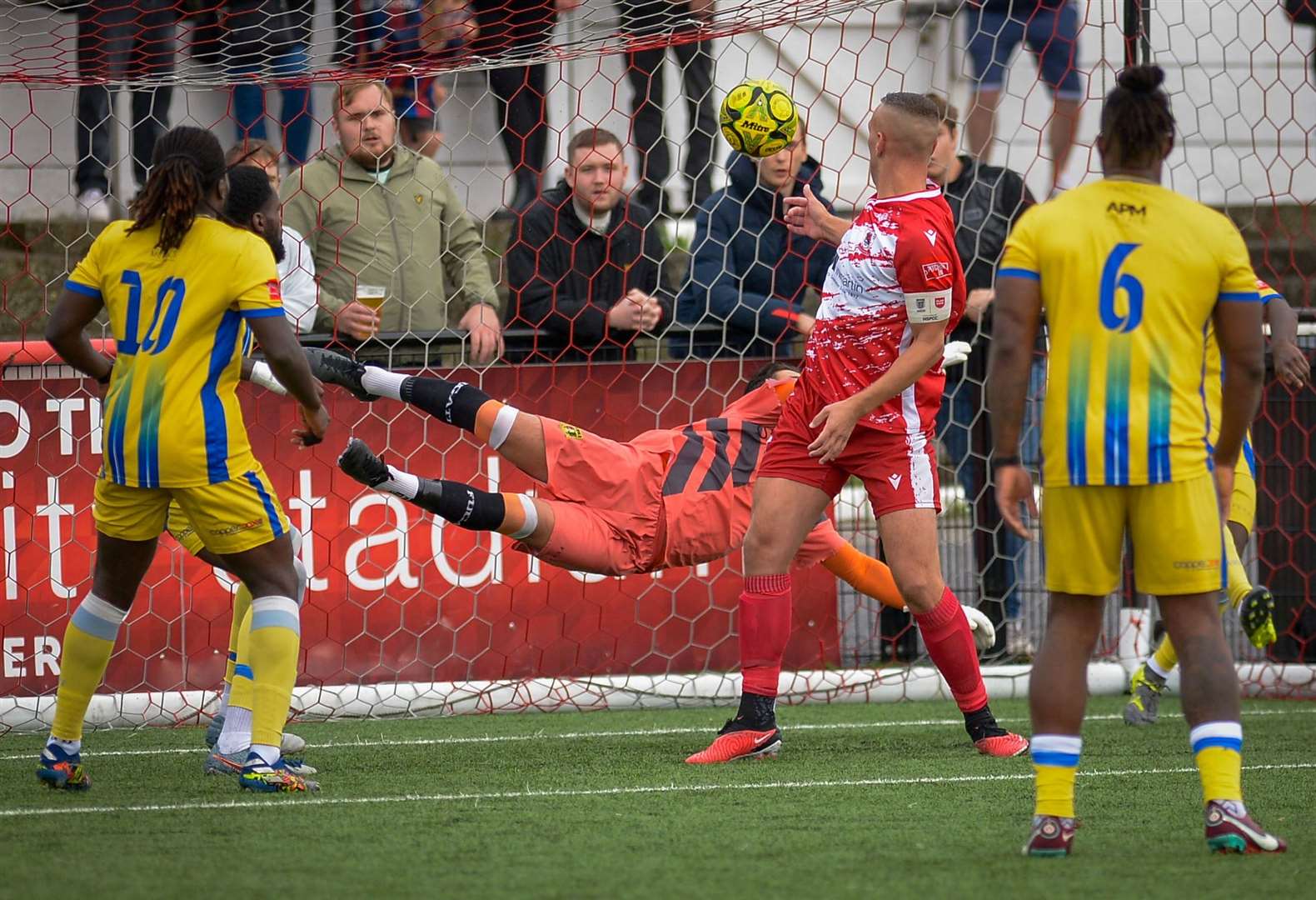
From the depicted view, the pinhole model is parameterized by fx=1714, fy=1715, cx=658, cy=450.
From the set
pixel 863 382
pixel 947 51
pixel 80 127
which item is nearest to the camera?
pixel 863 382

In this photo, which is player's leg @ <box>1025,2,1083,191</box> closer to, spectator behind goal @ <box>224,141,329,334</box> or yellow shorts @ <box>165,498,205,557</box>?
spectator behind goal @ <box>224,141,329,334</box>

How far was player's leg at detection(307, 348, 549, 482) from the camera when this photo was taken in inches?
242

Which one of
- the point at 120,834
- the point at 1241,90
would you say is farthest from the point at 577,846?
the point at 1241,90

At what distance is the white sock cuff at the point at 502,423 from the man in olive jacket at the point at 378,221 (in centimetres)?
126

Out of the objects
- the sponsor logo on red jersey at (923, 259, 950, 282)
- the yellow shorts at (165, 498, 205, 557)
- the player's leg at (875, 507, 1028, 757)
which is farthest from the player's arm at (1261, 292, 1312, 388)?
the yellow shorts at (165, 498, 205, 557)

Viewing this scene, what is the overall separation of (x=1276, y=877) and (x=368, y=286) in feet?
16.5

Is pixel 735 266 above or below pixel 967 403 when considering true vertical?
above

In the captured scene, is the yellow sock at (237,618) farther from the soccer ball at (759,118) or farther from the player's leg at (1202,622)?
the player's leg at (1202,622)

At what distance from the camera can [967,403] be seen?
306 inches

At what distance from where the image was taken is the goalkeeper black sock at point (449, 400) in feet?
20.4

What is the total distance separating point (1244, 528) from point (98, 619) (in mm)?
4099

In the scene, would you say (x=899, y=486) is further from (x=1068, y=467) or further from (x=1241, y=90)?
(x=1241, y=90)

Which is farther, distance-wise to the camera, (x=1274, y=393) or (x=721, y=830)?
(x=1274, y=393)

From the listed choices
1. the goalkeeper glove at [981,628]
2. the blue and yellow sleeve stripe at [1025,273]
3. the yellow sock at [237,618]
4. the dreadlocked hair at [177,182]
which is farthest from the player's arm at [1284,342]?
the yellow sock at [237,618]
